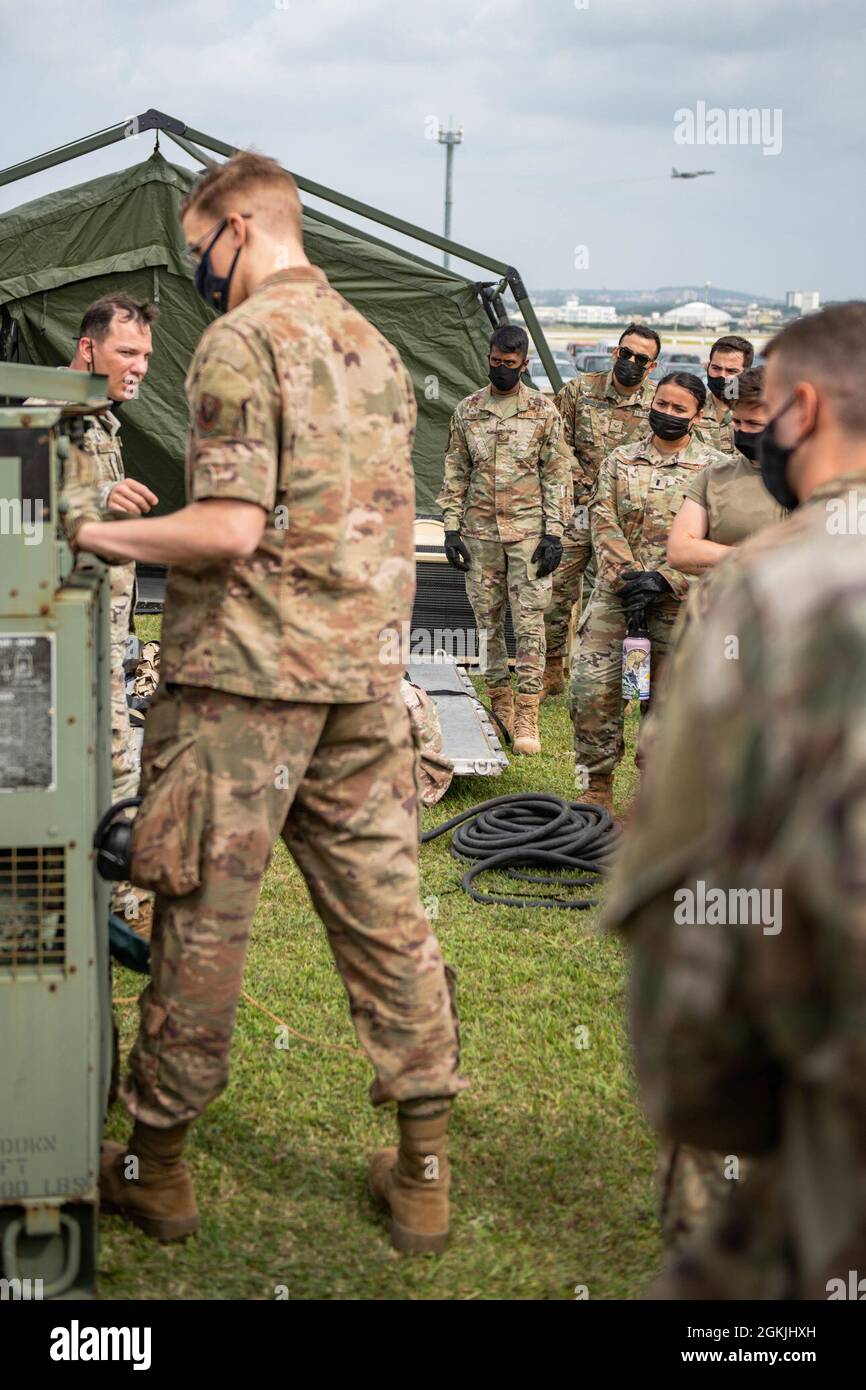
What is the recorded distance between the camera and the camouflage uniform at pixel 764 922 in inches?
49.0

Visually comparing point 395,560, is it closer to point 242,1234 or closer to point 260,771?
point 260,771

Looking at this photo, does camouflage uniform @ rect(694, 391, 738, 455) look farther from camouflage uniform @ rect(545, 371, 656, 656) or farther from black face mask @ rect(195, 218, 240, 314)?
black face mask @ rect(195, 218, 240, 314)

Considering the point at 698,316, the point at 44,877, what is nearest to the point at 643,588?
the point at 44,877

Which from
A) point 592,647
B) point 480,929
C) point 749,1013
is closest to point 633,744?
point 592,647

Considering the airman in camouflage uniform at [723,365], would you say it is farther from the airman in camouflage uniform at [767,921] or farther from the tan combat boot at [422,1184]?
the airman in camouflage uniform at [767,921]

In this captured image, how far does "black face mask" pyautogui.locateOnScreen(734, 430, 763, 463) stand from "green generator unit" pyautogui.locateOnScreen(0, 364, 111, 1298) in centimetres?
281

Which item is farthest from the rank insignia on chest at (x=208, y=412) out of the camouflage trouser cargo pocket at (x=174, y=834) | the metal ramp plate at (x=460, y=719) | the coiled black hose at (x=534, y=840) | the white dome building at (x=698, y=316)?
the white dome building at (x=698, y=316)

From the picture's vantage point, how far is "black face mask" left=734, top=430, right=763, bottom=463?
5020 mm

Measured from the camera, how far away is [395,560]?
301cm

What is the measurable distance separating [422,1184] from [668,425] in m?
4.06

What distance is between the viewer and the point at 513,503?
824 cm

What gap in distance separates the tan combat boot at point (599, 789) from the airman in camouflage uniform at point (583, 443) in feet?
7.60

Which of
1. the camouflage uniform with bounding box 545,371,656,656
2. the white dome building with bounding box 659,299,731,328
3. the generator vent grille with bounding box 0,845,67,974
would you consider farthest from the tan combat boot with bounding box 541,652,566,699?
the white dome building with bounding box 659,299,731,328

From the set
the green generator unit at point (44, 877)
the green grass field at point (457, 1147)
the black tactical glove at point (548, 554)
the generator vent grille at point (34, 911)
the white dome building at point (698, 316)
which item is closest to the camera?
the green generator unit at point (44, 877)
